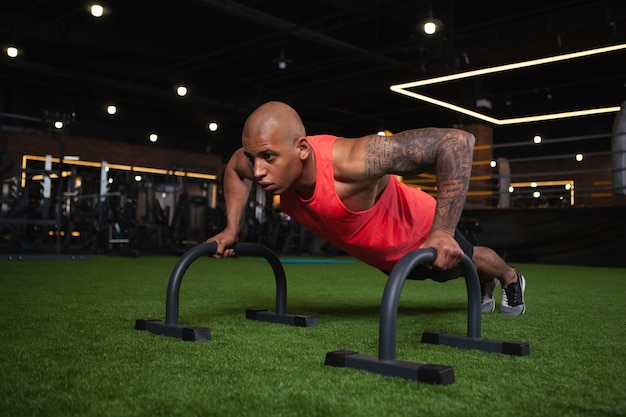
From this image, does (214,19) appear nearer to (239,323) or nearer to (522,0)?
(522,0)

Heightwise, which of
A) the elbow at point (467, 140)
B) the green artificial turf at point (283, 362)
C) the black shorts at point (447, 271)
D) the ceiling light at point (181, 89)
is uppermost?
the ceiling light at point (181, 89)

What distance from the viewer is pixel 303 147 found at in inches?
63.7

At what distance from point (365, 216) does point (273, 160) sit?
0.38 meters

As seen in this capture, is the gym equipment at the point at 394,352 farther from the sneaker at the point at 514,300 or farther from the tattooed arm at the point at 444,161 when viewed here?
the sneaker at the point at 514,300

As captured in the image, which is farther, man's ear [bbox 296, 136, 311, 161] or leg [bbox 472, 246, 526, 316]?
leg [bbox 472, 246, 526, 316]

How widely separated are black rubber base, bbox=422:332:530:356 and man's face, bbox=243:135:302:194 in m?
0.64

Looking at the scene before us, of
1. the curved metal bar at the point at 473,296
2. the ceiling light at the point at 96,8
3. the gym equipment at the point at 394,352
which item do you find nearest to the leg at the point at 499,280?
the curved metal bar at the point at 473,296

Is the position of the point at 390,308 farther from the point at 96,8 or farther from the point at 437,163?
the point at 96,8

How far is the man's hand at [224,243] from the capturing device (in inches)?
72.0

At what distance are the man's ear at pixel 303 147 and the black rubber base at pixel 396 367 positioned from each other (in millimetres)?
572

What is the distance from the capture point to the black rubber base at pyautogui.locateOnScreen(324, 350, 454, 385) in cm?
119

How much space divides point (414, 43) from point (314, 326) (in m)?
7.36

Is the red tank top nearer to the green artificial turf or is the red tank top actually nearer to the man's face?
the man's face

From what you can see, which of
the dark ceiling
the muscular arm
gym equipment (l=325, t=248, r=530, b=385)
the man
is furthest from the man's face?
the dark ceiling
